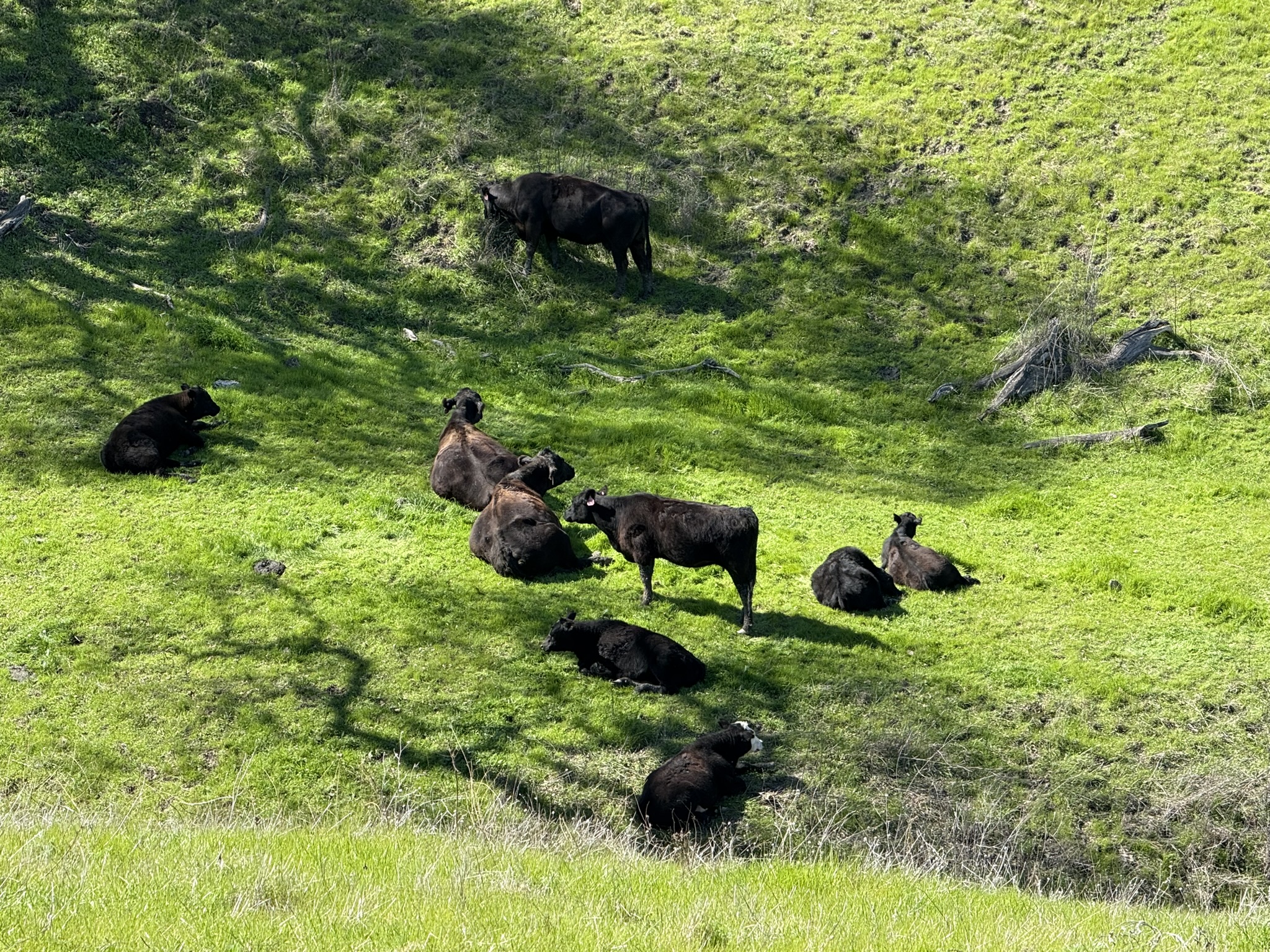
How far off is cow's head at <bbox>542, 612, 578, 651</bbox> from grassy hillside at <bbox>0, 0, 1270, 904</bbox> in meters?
0.57

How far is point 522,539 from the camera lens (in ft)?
46.0

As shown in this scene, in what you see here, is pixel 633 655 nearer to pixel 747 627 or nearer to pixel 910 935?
pixel 747 627

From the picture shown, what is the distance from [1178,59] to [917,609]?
1768 cm

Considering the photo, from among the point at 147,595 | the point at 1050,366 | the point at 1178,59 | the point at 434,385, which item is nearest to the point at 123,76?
the point at 434,385

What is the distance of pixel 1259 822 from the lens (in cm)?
963

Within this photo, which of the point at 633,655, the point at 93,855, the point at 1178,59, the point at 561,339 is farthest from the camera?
the point at 1178,59

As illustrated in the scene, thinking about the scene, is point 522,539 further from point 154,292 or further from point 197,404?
point 154,292

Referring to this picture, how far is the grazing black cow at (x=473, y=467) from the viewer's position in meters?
15.8

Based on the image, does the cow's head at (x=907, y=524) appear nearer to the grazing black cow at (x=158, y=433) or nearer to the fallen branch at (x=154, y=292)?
the grazing black cow at (x=158, y=433)

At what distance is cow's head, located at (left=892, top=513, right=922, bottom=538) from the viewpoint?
48.8 feet

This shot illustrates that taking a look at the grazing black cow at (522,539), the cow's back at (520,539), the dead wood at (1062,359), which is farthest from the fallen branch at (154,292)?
the dead wood at (1062,359)

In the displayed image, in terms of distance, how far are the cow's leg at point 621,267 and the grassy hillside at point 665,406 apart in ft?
1.27

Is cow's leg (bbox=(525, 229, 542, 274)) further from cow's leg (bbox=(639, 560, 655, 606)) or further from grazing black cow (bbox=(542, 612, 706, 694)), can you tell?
grazing black cow (bbox=(542, 612, 706, 694))

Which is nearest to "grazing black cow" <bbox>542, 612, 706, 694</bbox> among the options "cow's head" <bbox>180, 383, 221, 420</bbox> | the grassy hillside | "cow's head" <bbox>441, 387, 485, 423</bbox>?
the grassy hillside
